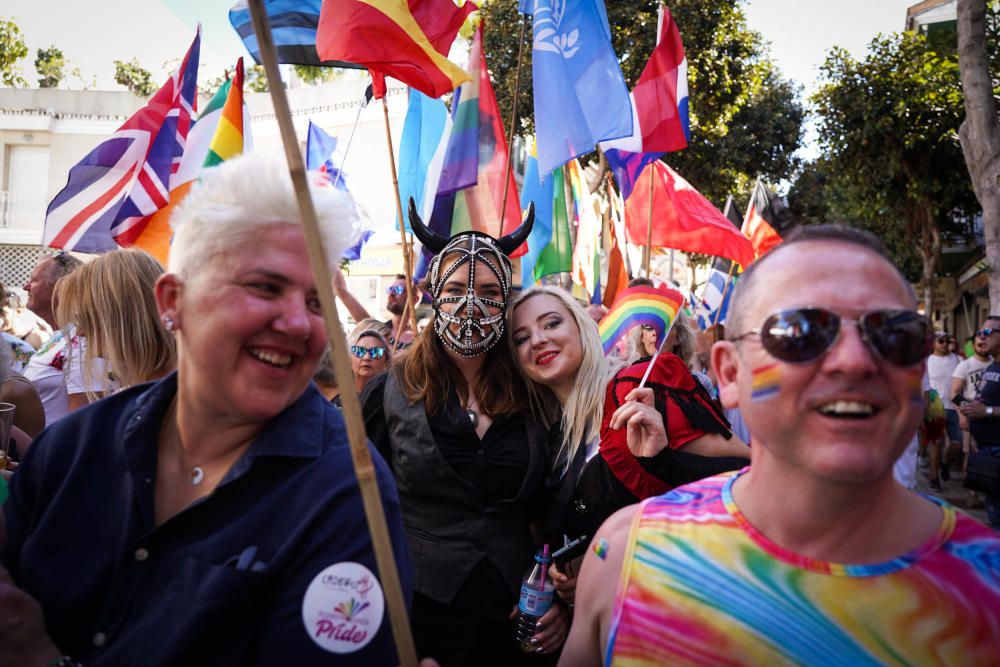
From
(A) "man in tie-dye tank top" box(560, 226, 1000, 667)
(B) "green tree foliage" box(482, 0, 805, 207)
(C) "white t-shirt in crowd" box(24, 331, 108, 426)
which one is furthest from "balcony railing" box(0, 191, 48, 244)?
(A) "man in tie-dye tank top" box(560, 226, 1000, 667)

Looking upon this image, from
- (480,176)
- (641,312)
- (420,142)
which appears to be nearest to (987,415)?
(641,312)

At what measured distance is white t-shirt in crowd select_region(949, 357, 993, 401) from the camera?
30.3ft

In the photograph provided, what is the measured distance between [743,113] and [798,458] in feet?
64.5

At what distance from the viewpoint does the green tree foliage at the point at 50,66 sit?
1230 inches

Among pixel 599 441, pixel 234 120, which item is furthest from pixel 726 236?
pixel 599 441

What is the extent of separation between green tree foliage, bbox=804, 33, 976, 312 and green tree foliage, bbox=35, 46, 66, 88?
93.4 ft

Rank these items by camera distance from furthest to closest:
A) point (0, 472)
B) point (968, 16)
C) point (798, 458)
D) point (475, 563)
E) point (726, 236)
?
point (968, 16)
point (726, 236)
point (475, 563)
point (0, 472)
point (798, 458)

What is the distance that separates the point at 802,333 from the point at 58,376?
3.72 metres

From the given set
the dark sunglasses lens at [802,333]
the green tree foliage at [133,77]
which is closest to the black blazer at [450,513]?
the dark sunglasses lens at [802,333]

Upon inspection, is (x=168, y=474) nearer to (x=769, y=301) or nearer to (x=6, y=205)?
(x=769, y=301)

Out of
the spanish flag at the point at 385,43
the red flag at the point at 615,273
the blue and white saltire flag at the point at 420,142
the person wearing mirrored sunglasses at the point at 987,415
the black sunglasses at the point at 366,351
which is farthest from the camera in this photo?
the red flag at the point at 615,273

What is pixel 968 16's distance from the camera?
33.2ft

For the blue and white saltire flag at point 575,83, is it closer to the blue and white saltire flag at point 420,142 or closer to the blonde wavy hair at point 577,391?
the blue and white saltire flag at point 420,142

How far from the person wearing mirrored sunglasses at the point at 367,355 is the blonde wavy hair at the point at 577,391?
203 cm
